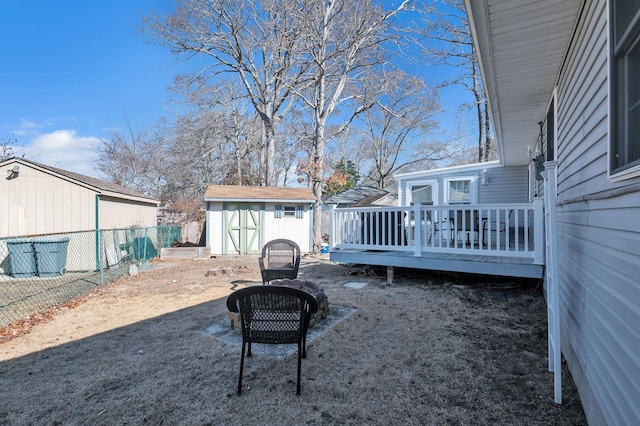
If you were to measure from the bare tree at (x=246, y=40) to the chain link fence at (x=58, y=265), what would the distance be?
24.3 ft

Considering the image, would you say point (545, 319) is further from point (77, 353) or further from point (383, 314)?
point (77, 353)

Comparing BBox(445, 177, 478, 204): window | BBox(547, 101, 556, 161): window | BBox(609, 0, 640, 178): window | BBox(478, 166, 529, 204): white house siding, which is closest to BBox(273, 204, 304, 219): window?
BBox(445, 177, 478, 204): window

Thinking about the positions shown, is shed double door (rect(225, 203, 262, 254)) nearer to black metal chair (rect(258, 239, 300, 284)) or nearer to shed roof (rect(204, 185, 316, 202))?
shed roof (rect(204, 185, 316, 202))

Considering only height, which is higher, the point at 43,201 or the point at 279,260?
the point at 43,201

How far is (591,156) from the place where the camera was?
2277 mm

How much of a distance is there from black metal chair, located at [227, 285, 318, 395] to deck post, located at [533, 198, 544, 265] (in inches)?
146

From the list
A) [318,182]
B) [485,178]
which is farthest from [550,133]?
[318,182]

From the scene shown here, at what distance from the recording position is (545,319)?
406cm

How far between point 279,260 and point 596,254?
4.08 meters

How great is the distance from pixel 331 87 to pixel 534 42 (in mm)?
12025

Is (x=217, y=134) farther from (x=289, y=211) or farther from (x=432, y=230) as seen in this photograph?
Result: (x=432, y=230)

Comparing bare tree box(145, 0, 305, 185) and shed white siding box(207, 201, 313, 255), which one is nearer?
shed white siding box(207, 201, 313, 255)

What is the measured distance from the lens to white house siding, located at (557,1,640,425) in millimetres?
1467

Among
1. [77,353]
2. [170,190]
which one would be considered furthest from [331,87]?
[77,353]
